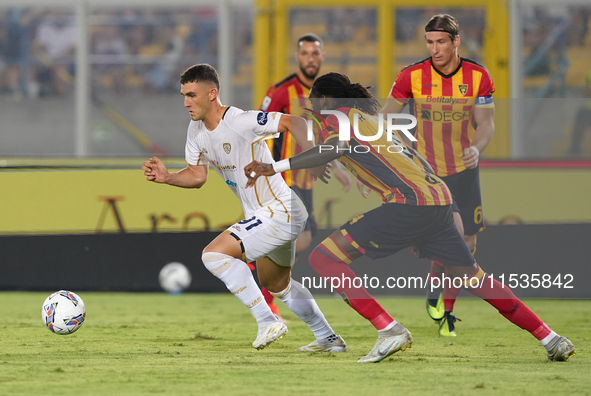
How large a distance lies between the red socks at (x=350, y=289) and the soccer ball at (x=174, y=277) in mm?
4202

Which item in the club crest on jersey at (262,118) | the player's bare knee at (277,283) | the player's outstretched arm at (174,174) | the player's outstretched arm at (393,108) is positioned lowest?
the player's bare knee at (277,283)

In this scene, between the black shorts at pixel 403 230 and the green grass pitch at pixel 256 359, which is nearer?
the green grass pitch at pixel 256 359

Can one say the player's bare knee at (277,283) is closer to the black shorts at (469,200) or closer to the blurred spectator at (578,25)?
the black shorts at (469,200)

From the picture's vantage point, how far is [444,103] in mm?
5824

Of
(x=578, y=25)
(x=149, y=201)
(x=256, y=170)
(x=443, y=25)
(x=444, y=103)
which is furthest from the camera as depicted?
(x=578, y=25)

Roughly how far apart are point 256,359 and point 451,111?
222 centimetres

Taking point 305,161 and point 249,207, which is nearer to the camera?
point 305,161

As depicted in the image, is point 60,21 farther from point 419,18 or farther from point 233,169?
point 233,169

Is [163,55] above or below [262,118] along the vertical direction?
above

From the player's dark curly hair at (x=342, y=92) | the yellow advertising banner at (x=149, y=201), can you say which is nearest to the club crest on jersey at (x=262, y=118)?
the player's dark curly hair at (x=342, y=92)

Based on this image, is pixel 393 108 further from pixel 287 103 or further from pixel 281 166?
pixel 281 166

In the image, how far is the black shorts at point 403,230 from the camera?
4.68 meters

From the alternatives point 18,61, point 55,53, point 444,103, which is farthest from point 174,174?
point 18,61

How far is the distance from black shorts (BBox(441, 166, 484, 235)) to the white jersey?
4.38ft
